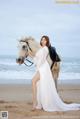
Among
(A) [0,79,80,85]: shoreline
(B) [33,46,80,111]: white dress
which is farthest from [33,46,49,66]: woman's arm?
(A) [0,79,80,85]: shoreline

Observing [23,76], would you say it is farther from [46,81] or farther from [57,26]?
[57,26]

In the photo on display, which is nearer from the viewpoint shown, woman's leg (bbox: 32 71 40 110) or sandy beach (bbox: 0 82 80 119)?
sandy beach (bbox: 0 82 80 119)

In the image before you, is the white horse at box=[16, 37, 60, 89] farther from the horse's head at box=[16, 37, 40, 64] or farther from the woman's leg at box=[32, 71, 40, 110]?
the woman's leg at box=[32, 71, 40, 110]

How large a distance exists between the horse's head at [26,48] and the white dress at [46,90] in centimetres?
5

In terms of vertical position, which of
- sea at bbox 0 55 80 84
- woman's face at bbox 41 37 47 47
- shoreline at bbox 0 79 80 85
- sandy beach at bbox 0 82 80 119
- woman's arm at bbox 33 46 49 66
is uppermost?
woman's face at bbox 41 37 47 47

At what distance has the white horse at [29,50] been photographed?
11.1 ft

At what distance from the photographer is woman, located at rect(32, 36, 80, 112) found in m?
3.42

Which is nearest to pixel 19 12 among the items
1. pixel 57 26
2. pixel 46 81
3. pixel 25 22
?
pixel 25 22

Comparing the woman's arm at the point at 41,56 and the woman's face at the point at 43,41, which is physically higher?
the woman's face at the point at 43,41

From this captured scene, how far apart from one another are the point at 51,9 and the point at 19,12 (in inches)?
9.6

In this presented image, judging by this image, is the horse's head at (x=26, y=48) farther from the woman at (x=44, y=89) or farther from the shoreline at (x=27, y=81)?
the shoreline at (x=27, y=81)

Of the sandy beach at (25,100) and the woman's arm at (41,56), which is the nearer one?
the sandy beach at (25,100)

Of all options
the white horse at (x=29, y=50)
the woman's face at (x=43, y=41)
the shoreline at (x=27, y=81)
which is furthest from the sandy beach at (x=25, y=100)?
the woman's face at (x=43, y=41)

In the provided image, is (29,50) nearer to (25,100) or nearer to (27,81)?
(27,81)
